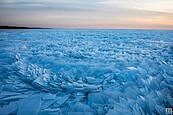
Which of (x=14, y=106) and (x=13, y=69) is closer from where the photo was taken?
(x=14, y=106)

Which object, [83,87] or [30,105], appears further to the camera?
[83,87]

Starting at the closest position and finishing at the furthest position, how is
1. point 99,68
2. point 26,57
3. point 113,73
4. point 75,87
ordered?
point 75,87
point 113,73
point 99,68
point 26,57

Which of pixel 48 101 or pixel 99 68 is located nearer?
pixel 48 101

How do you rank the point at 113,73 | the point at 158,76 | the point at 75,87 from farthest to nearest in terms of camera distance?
1. the point at 113,73
2. the point at 158,76
3. the point at 75,87

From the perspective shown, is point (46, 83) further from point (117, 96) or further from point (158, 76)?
point (158, 76)

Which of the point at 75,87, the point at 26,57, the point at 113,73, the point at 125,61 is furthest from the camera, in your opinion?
the point at 26,57

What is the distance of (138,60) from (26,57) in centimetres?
178

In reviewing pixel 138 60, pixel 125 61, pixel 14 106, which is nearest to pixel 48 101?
pixel 14 106

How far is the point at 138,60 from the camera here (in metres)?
3.18

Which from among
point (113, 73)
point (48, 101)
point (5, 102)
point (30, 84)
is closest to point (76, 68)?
point (113, 73)

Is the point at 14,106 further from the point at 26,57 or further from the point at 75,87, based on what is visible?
the point at 26,57

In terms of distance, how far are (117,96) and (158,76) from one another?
26.4 inches

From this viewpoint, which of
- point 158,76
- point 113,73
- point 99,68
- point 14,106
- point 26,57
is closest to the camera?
point 14,106

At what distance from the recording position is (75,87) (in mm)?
2143
